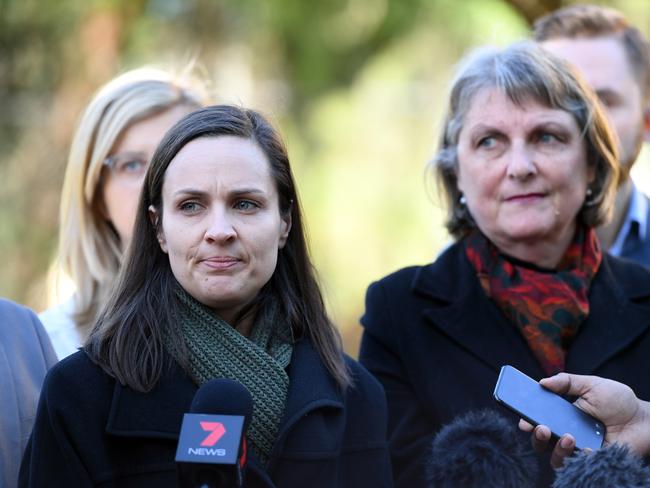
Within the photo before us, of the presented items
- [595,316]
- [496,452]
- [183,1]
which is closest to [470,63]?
[595,316]

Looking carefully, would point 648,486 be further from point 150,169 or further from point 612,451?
point 150,169

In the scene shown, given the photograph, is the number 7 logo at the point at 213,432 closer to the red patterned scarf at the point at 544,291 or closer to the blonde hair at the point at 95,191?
the red patterned scarf at the point at 544,291

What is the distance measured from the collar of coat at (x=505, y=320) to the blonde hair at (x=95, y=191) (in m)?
1.37

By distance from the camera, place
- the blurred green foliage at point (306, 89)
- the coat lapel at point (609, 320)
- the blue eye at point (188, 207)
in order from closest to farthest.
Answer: the blue eye at point (188, 207)
the coat lapel at point (609, 320)
the blurred green foliage at point (306, 89)

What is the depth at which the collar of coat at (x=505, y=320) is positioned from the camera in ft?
13.5

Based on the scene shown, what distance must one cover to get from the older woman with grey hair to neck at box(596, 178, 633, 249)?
72 cm

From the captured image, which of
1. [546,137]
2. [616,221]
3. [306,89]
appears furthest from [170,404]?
[306,89]

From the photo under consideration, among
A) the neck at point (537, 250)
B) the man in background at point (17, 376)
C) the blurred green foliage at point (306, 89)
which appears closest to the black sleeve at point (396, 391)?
the neck at point (537, 250)

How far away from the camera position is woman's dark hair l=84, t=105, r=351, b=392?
10.9ft

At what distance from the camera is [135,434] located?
125 inches

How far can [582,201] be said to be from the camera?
14.3 ft

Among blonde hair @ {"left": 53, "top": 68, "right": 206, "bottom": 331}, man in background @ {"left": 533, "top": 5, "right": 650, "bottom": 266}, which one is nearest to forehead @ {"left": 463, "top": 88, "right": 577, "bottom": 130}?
man in background @ {"left": 533, "top": 5, "right": 650, "bottom": 266}

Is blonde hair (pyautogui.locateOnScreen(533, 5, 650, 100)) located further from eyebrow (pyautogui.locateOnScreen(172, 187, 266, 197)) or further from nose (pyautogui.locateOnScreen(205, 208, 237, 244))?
nose (pyautogui.locateOnScreen(205, 208, 237, 244))

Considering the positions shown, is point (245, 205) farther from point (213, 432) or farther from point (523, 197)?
point (523, 197)
